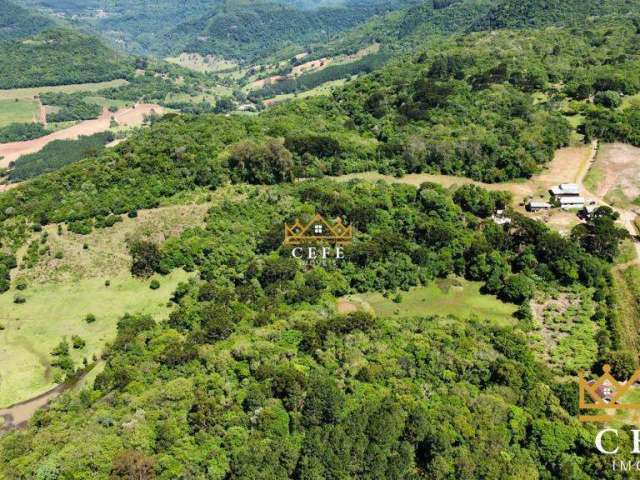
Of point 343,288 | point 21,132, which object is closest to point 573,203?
point 343,288

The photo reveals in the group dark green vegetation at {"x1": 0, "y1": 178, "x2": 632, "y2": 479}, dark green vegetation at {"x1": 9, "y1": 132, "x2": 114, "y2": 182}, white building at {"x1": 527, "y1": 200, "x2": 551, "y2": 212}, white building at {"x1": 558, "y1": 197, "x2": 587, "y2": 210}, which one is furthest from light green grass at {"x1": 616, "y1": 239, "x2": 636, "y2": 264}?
dark green vegetation at {"x1": 9, "y1": 132, "x2": 114, "y2": 182}

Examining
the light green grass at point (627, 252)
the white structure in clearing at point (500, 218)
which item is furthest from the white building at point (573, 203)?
the light green grass at point (627, 252)

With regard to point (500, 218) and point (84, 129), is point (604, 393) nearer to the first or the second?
point (500, 218)

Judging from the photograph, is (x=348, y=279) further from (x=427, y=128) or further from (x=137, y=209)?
(x=427, y=128)

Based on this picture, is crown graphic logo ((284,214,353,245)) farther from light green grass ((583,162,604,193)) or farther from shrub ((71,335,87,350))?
light green grass ((583,162,604,193))

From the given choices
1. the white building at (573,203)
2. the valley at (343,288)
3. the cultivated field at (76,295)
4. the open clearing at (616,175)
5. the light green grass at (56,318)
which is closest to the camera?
the valley at (343,288)

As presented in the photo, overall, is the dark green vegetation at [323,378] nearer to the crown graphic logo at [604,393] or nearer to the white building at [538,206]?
the crown graphic logo at [604,393]

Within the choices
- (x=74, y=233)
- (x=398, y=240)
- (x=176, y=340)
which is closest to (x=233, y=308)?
(x=176, y=340)
